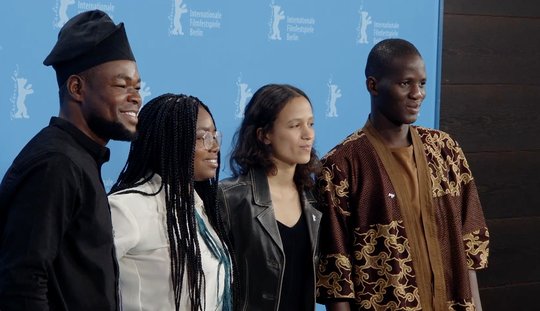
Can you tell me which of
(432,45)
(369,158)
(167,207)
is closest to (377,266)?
(369,158)

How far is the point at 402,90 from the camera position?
101 inches

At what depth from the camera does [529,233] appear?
4.18m

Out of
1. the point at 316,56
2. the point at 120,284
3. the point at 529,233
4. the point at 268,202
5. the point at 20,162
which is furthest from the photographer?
the point at 529,233

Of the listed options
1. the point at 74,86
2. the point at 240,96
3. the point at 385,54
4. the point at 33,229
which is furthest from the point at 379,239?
the point at 33,229

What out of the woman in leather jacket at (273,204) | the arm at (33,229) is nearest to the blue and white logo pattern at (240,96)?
the woman in leather jacket at (273,204)

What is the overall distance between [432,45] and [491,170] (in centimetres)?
65

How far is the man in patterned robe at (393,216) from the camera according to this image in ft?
8.26

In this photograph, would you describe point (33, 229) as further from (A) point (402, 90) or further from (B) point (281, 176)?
(A) point (402, 90)

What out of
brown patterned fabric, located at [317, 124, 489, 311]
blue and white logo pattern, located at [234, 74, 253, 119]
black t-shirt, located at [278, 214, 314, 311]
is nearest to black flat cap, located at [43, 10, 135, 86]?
black t-shirt, located at [278, 214, 314, 311]

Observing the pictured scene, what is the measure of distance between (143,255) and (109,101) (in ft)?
1.38

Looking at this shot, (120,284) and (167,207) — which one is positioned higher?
(167,207)

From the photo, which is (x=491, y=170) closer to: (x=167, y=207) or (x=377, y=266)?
(x=377, y=266)

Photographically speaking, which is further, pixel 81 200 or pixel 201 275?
pixel 201 275

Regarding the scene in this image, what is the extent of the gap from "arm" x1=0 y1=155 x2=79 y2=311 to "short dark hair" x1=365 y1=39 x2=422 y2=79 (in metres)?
1.22
